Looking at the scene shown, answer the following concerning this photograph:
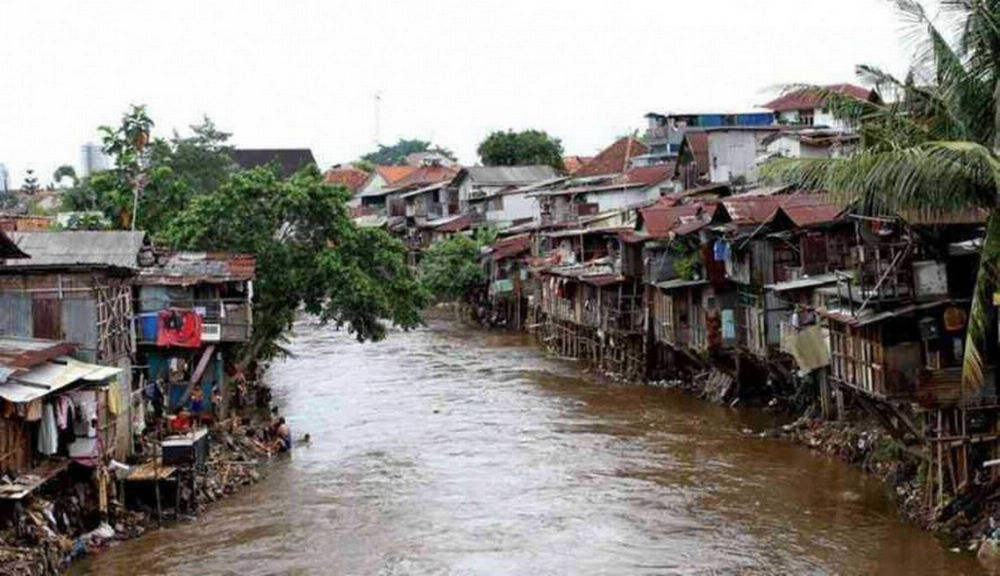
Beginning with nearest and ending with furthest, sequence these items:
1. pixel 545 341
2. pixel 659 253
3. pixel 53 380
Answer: pixel 53 380
pixel 659 253
pixel 545 341

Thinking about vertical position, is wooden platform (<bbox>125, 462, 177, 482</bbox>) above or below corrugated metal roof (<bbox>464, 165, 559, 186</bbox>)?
below

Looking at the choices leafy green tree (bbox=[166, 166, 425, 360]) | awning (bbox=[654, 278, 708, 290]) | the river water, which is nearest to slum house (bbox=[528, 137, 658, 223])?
awning (bbox=[654, 278, 708, 290])

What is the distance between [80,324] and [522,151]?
205 ft

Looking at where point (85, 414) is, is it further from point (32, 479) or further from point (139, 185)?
point (139, 185)

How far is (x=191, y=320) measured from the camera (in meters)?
30.4

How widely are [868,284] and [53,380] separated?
14.8 m

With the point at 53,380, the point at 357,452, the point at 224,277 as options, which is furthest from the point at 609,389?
the point at 53,380

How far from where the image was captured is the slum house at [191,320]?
30469mm

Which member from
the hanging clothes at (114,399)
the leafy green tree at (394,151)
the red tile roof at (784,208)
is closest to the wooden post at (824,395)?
the red tile roof at (784,208)

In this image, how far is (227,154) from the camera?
69375 millimetres

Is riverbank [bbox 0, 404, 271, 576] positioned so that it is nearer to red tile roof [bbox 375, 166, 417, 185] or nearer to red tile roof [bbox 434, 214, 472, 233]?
red tile roof [bbox 434, 214, 472, 233]

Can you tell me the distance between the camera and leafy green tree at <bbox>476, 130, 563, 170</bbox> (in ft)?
279

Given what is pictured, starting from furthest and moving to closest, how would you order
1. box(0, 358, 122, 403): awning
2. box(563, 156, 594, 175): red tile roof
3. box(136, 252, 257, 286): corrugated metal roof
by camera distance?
box(563, 156, 594, 175): red tile roof → box(136, 252, 257, 286): corrugated metal roof → box(0, 358, 122, 403): awning

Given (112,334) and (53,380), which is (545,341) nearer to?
(112,334)
